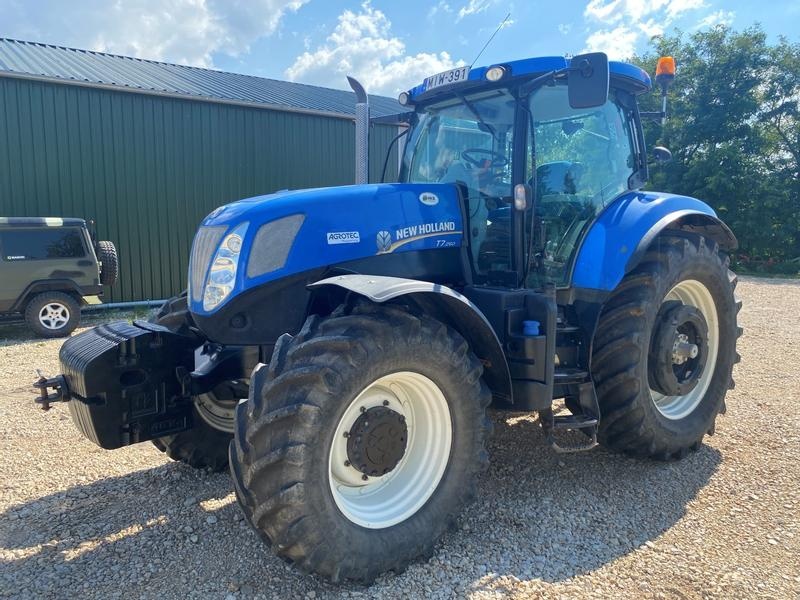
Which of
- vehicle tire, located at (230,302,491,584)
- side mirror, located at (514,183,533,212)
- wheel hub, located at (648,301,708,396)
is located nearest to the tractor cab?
side mirror, located at (514,183,533,212)

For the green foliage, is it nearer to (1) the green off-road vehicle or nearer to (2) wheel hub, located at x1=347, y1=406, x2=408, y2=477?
(1) the green off-road vehicle

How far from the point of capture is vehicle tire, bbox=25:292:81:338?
8648 mm

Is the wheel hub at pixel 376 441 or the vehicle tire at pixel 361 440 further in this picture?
the wheel hub at pixel 376 441

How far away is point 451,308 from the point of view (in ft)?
9.58

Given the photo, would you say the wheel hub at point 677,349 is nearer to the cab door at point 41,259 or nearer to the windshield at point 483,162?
the windshield at point 483,162

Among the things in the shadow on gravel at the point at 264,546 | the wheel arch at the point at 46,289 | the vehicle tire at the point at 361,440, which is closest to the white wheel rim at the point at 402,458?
the vehicle tire at the point at 361,440

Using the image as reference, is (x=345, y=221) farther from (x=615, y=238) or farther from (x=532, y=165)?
(x=615, y=238)

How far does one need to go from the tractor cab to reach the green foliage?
18.2 meters

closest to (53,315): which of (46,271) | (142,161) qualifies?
(46,271)

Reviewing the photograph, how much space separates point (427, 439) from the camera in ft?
9.64

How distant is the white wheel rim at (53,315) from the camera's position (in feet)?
28.6

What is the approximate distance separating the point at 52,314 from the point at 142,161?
3701 millimetres

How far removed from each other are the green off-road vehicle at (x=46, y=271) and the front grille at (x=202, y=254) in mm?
6687

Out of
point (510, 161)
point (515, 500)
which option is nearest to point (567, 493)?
point (515, 500)
